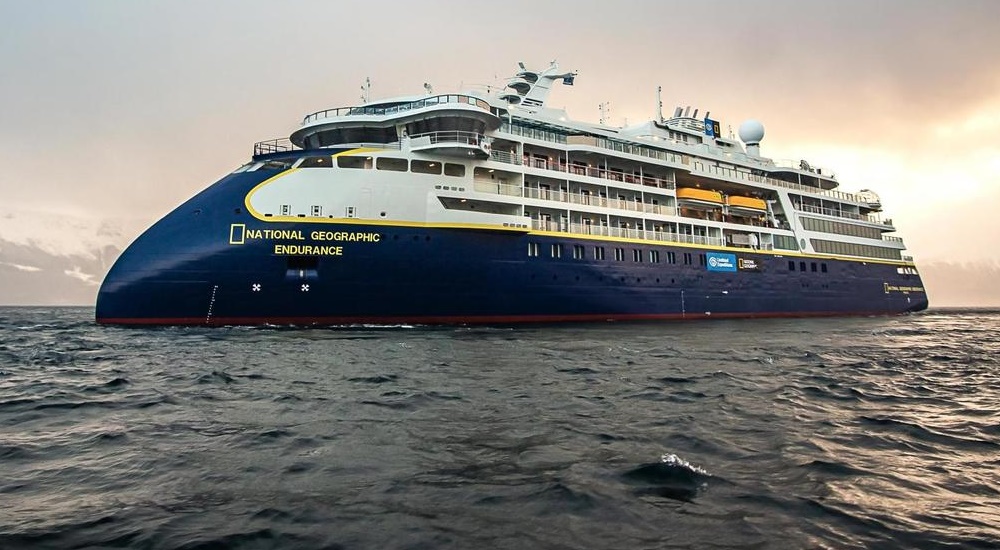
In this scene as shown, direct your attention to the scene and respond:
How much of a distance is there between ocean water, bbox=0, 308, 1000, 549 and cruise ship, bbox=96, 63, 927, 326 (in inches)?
481

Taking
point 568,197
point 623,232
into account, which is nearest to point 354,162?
point 568,197

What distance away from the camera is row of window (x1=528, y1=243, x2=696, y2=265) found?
29.4 m

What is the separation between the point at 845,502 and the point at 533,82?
38107 millimetres

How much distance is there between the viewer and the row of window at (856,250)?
4391cm

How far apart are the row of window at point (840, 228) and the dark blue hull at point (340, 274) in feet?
74.2

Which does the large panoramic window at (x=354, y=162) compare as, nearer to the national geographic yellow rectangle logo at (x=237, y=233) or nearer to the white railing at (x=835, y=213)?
the national geographic yellow rectangle logo at (x=237, y=233)

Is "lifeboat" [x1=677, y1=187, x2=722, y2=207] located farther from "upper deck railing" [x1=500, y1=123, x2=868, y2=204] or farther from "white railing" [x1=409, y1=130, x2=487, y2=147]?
"white railing" [x1=409, y1=130, x2=487, y2=147]

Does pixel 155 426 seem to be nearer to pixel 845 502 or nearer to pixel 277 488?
pixel 277 488

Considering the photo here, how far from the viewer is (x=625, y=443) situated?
637cm

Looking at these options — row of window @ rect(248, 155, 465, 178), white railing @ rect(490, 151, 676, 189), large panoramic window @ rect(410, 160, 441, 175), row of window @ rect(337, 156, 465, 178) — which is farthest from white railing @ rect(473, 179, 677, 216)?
large panoramic window @ rect(410, 160, 441, 175)

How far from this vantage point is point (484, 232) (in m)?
27.6

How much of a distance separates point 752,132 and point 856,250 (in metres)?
14.1

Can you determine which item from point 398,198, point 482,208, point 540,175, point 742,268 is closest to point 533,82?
point 540,175

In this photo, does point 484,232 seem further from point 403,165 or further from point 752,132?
point 752,132
